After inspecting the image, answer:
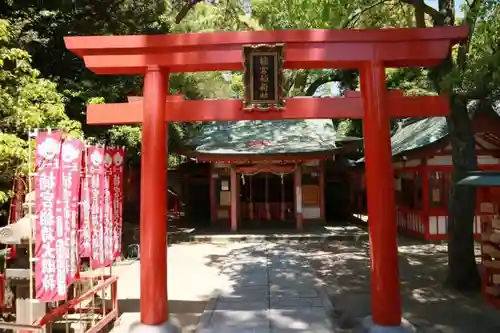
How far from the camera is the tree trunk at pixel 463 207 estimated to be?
27.5 ft

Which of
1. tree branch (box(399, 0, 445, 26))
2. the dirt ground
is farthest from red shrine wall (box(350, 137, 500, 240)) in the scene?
tree branch (box(399, 0, 445, 26))

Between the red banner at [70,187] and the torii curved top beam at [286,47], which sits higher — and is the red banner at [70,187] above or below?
below

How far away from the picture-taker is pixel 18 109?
681 centimetres

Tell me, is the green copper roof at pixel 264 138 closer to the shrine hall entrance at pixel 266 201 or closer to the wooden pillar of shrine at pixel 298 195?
the wooden pillar of shrine at pixel 298 195

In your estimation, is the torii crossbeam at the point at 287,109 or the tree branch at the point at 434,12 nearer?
the torii crossbeam at the point at 287,109

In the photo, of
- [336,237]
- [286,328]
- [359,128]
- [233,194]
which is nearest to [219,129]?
[233,194]

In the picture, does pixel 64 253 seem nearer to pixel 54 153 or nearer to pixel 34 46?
pixel 54 153

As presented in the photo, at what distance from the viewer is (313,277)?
9.96 meters

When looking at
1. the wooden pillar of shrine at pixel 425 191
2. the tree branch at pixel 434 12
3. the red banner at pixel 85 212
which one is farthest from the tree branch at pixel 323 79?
the red banner at pixel 85 212

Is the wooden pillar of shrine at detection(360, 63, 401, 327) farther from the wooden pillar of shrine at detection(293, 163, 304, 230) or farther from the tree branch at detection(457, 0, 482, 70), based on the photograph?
the wooden pillar of shrine at detection(293, 163, 304, 230)

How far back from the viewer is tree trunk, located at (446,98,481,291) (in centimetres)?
837

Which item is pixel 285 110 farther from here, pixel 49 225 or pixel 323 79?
pixel 323 79

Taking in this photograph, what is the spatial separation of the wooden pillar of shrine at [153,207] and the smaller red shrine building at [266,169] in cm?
948

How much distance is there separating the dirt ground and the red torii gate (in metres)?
1.19
